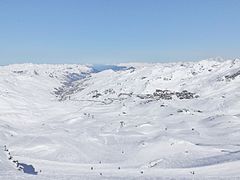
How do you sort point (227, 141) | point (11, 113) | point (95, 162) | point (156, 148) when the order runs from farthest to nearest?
point (11, 113)
point (227, 141)
point (156, 148)
point (95, 162)

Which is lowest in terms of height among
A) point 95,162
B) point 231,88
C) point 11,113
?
point 95,162

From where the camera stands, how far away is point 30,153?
68875 mm

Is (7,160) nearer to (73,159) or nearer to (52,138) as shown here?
(73,159)

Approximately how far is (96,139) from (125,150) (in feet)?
45.5

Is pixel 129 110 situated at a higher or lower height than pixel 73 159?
higher

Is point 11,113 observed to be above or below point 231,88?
below

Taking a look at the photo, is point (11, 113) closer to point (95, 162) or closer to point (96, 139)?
point (96, 139)

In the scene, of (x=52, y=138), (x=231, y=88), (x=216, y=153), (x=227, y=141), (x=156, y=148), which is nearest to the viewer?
(x=216, y=153)

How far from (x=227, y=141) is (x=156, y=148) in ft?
43.9

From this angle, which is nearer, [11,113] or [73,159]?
[73,159]

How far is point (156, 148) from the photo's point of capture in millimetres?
67750

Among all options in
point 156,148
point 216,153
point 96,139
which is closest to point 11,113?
point 96,139

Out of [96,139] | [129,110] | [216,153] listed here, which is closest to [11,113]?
[129,110]

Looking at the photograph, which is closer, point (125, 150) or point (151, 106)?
point (125, 150)
